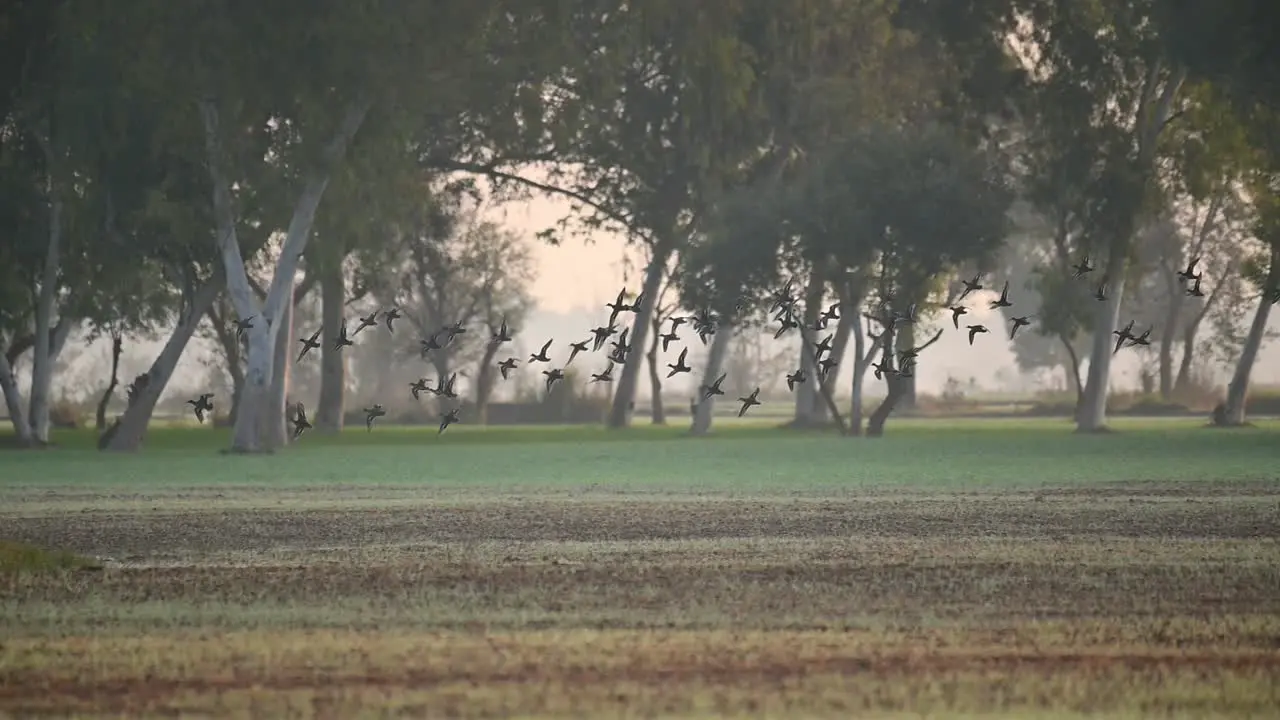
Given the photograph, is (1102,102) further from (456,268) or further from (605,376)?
(456,268)

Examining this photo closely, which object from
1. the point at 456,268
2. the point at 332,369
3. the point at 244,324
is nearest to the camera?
the point at 244,324

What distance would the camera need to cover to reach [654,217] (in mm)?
74938

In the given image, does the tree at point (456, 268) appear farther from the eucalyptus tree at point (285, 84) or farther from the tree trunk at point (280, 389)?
the eucalyptus tree at point (285, 84)

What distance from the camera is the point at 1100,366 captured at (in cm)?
7138

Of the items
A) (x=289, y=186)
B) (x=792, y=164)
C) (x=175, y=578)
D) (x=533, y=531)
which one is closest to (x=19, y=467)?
(x=289, y=186)

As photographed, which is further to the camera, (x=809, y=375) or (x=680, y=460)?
(x=809, y=375)

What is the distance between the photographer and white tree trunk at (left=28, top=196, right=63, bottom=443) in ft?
203

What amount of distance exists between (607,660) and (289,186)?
44.4 m

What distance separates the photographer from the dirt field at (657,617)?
12625 millimetres

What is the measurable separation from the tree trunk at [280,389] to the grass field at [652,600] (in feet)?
89.6

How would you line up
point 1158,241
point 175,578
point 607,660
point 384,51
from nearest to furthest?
point 607,660 < point 175,578 < point 384,51 < point 1158,241

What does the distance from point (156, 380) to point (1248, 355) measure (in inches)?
1396

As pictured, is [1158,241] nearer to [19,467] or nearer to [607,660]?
[19,467]

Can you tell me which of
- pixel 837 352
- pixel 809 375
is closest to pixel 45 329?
pixel 809 375
